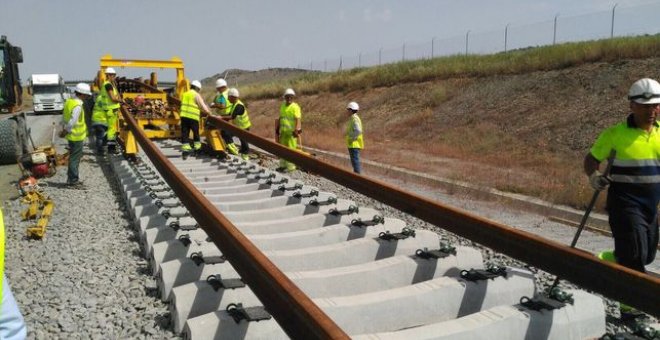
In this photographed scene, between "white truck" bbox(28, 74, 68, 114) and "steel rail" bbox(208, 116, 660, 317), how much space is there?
30.0 metres

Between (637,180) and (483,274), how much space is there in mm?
1383

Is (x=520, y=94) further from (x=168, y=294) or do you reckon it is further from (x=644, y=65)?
(x=168, y=294)

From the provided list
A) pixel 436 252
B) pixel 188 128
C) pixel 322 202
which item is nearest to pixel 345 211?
pixel 322 202

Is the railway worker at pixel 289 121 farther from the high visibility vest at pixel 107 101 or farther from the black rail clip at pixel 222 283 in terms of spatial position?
the black rail clip at pixel 222 283

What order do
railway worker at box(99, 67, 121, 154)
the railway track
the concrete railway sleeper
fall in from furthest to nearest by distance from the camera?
railway worker at box(99, 67, 121, 154) < the concrete railway sleeper < the railway track

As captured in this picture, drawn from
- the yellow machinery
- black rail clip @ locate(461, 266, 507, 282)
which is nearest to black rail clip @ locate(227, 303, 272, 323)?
black rail clip @ locate(461, 266, 507, 282)

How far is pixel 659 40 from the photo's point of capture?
1945 centimetres

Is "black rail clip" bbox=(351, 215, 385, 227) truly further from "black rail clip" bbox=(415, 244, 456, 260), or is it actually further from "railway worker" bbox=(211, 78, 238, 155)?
"railway worker" bbox=(211, 78, 238, 155)

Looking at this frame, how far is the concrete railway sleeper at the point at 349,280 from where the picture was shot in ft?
10.7

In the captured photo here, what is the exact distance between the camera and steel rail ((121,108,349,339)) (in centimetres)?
237

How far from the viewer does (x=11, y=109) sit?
43.9 ft

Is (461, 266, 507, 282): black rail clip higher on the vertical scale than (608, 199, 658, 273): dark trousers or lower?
lower

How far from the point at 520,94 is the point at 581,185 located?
12.4 metres

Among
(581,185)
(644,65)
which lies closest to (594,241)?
(581,185)
